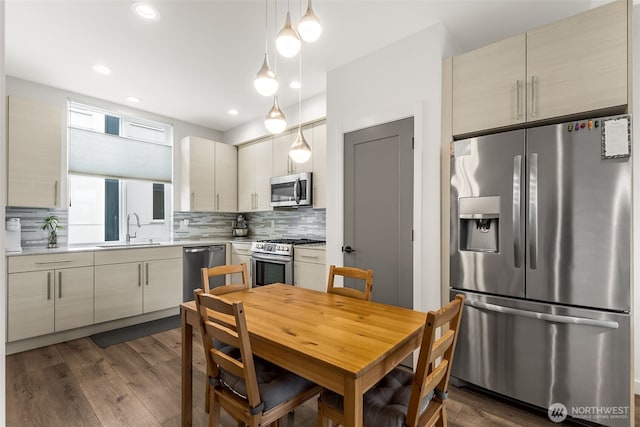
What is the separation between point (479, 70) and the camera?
87.3 inches

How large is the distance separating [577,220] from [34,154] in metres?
4.59

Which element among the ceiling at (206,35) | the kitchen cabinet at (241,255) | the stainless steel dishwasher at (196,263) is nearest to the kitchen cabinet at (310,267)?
the kitchen cabinet at (241,255)

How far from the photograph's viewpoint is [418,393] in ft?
3.82

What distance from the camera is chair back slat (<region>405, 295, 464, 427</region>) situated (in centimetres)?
113

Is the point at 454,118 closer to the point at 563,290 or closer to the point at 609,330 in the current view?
the point at 563,290

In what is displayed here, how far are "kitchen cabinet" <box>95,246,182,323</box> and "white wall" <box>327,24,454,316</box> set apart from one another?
108 inches

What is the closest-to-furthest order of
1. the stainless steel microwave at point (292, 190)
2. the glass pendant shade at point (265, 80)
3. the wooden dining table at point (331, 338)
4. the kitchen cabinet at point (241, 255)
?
the wooden dining table at point (331, 338) → the glass pendant shade at point (265, 80) → the stainless steel microwave at point (292, 190) → the kitchen cabinet at point (241, 255)

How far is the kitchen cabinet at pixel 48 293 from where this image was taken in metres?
2.80

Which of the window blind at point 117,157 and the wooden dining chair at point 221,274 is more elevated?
the window blind at point 117,157

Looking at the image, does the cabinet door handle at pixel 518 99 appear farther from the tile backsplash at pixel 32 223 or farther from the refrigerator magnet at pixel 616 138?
the tile backsplash at pixel 32 223

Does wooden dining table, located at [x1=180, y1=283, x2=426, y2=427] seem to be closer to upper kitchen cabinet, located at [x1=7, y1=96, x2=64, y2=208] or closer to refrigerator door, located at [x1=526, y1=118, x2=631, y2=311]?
refrigerator door, located at [x1=526, y1=118, x2=631, y2=311]

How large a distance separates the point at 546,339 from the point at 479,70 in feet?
6.05

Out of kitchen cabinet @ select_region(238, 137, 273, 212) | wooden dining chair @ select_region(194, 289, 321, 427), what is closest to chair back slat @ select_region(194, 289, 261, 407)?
wooden dining chair @ select_region(194, 289, 321, 427)

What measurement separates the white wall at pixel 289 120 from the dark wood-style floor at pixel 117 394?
279 centimetres
